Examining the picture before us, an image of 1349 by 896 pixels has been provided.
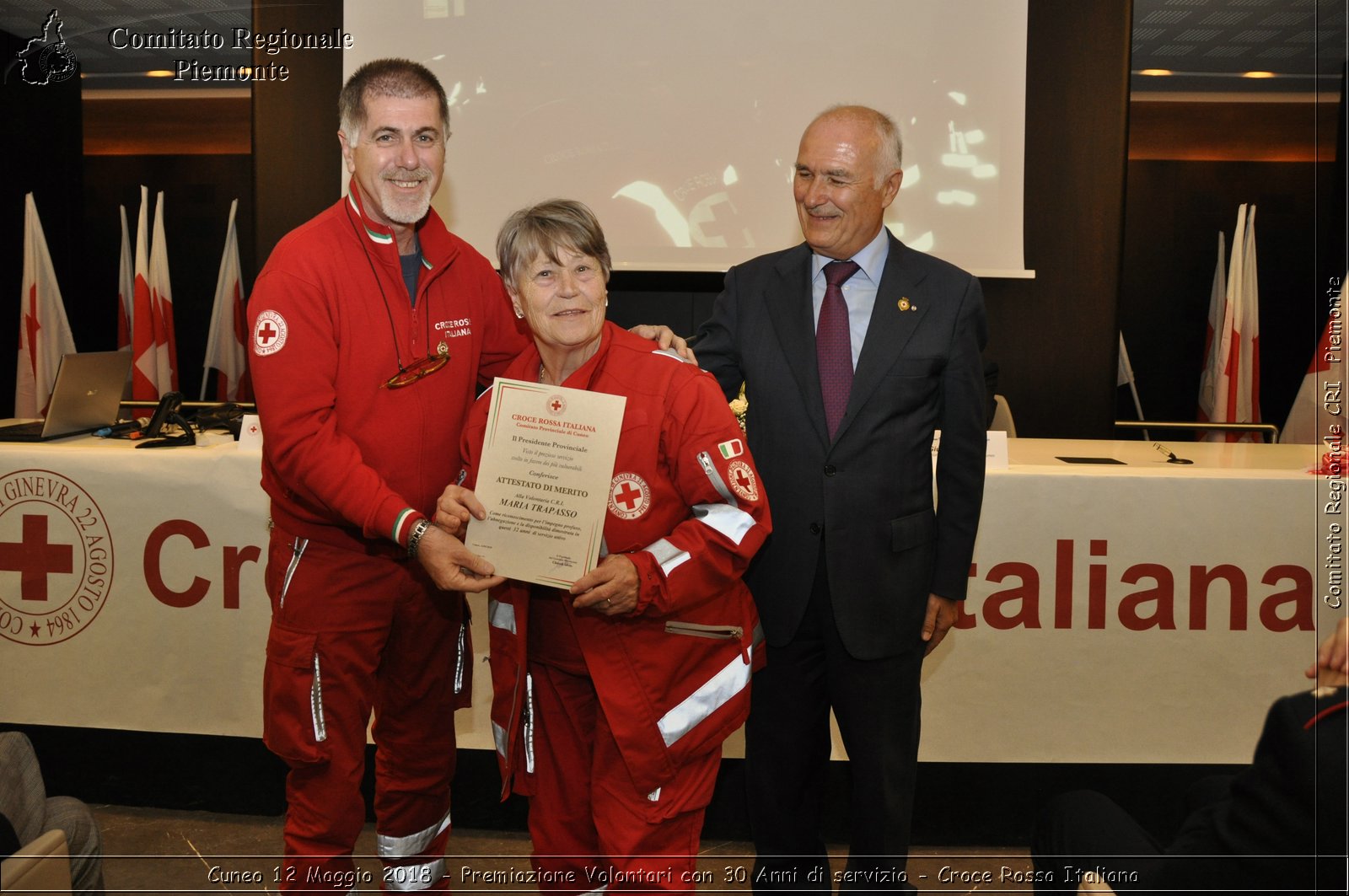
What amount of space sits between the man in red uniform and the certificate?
4.8 inches

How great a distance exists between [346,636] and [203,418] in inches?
75.6

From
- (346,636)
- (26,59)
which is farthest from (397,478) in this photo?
(26,59)

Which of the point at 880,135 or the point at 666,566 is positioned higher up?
the point at 880,135

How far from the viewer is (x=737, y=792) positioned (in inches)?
121

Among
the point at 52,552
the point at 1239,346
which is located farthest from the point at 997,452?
the point at 1239,346

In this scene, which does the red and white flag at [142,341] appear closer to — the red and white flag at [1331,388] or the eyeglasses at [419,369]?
the eyeglasses at [419,369]

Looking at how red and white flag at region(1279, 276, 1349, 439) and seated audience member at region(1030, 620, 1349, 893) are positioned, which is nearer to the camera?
seated audience member at region(1030, 620, 1349, 893)

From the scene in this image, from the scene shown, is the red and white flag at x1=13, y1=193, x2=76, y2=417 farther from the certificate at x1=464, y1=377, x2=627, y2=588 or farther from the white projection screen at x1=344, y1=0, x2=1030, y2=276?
the certificate at x1=464, y1=377, x2=627, y2=588

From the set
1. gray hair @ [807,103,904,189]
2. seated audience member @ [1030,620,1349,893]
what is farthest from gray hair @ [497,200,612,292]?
seated audience member @ [1030,620,1349,893]

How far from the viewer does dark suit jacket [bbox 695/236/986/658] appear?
2.12 m

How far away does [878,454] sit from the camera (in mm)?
2125

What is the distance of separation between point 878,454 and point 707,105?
3672 mm

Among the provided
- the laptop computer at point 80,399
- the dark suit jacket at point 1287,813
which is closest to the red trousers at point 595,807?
the dark suit jacket at point 1287,813

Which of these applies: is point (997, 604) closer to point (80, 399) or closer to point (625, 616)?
point (625, 616)
